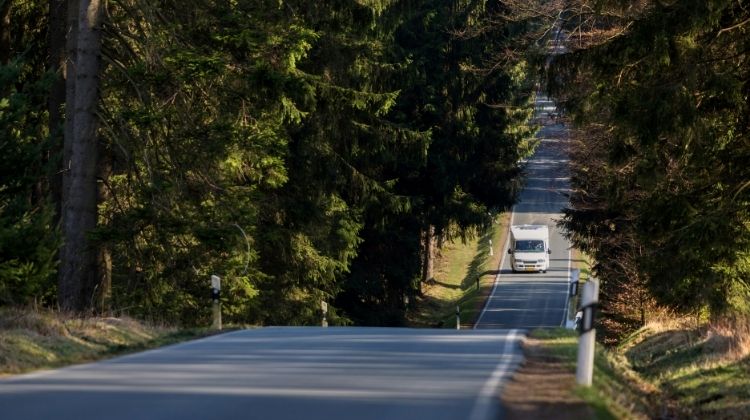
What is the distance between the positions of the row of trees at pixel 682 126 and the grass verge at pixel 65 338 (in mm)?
9048

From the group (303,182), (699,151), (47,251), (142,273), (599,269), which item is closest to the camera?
(47,251)

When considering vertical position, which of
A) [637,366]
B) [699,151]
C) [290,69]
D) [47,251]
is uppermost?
[290,69]

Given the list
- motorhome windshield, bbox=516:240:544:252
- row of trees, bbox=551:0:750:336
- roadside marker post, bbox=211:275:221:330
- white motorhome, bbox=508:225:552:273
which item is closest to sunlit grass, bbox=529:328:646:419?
row of trees, bbox=551:0:750:336

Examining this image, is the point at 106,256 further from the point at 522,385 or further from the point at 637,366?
the point at 522,385

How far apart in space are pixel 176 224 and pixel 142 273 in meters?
4.40

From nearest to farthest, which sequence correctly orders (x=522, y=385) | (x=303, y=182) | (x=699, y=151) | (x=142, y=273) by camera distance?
1. (x=522, y=385)
2. (x=699, y=151)
3. (x=142, y=273)
4. (x=303, y=182)

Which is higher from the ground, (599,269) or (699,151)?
(699,151)

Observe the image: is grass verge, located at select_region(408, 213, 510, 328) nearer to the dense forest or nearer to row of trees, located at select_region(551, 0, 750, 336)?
the dense forest

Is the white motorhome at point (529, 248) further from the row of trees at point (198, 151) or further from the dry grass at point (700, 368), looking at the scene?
the dry grass at point (700, 368)

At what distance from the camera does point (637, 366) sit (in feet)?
55.7

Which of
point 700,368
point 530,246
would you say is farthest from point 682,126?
point 530,246

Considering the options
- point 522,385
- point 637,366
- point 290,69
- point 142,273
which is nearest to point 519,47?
point 290,69

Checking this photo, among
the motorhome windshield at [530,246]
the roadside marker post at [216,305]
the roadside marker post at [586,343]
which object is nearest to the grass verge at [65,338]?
the roadside marker post at [216,305]

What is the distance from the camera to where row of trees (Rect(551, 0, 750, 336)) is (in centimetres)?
2066
